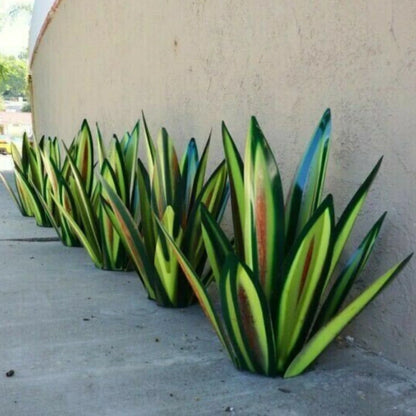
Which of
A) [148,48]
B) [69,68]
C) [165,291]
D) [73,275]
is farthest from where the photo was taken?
[69,68]

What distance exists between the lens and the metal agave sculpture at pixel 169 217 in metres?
2.49

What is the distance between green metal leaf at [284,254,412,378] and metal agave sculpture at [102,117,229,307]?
77cm

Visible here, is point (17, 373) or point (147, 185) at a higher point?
point (147, 185)

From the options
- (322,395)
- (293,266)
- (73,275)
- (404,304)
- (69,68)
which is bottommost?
(73,275)

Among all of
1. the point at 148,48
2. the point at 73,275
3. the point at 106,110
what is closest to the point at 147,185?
the point at 73,275

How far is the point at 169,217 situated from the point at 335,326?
0.90 meters

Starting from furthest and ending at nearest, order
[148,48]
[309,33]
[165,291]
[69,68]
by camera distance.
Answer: [69,68] → [148,48] → [165,291] → [309,33]

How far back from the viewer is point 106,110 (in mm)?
5469

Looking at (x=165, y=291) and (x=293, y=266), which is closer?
(x=293, y=266)

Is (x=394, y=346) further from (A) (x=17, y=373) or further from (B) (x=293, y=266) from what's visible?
(A) (x=17, y=373)

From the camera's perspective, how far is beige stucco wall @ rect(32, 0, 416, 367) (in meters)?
1.90

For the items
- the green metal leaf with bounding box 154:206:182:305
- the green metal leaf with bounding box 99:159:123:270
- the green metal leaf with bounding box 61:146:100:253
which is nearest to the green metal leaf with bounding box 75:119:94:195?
the green metal leaf with bounding box 61:146:100:253

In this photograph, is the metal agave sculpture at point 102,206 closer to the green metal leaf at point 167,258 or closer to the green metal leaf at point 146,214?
the green metal leaf at point 146,214

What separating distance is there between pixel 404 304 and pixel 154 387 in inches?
32.3
